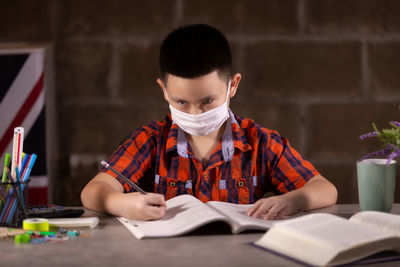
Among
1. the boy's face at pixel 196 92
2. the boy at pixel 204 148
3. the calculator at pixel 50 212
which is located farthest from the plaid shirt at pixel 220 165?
the calculator at pixel 50 212

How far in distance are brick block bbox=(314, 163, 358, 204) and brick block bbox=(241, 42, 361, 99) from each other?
0.30 m

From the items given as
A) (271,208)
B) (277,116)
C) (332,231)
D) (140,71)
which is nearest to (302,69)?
(277,116)

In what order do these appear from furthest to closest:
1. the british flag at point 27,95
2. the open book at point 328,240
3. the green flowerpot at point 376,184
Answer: the british flag at point 27,95, the green flowerpot at point 376,184, the open book at point 328,240

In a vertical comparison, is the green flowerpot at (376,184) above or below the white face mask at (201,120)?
below

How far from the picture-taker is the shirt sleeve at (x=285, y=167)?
4.99 ft

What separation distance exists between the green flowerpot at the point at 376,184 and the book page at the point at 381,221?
0.18m

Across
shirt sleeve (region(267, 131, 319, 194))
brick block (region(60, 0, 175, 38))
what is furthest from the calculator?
brick block (region(60, 0, 175, 38))

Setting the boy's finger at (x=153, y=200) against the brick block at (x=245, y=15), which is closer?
the boy's finger at (x=153, y=200)

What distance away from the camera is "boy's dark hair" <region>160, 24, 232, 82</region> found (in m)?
1.45

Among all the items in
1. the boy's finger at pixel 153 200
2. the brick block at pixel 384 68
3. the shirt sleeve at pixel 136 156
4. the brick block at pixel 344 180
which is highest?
the brick block at pixel 384 68

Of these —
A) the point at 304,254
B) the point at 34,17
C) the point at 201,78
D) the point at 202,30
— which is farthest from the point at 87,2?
the point at 304,254

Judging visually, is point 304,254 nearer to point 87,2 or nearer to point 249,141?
point 249,141

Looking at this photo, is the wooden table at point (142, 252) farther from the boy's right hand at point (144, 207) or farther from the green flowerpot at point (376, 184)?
the green flowerpot at point (376, 184)

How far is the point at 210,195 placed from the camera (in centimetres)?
151
